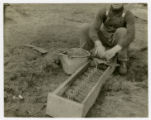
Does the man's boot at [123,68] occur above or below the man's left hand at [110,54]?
below

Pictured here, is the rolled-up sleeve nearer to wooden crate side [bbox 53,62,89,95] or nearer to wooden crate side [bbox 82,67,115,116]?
wooden crate side [bbox 53,62,89,95]

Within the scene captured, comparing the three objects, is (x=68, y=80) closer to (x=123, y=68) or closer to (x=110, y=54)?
(x=110, y=54)

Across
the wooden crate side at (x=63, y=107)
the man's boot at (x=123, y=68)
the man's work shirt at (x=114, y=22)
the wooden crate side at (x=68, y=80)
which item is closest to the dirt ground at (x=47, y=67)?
the man's boot at (x=123, y=68)

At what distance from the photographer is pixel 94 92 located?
10.9ft

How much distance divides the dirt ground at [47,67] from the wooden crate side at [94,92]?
111 mm

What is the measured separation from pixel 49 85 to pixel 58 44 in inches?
53.9

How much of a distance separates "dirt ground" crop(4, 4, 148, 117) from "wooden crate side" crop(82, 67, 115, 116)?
0.36 feet

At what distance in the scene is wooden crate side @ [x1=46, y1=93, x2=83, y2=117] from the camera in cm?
291

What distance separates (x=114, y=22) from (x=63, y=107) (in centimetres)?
180

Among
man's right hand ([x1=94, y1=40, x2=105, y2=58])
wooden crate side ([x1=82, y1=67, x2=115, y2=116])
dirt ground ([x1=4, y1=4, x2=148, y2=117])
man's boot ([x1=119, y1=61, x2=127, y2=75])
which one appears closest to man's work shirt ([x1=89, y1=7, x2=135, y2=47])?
man's right hand ([x1=94, y1=40, x2=105, y2=58])

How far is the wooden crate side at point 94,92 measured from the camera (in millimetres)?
3058

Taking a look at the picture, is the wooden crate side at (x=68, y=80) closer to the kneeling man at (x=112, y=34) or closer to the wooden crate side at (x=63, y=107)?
the wooden crate side at (x=63, y=107)

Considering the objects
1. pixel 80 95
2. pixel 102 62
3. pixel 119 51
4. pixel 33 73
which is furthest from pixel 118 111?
pixel 33 73

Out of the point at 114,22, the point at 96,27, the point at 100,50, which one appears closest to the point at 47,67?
the point at 100,50
